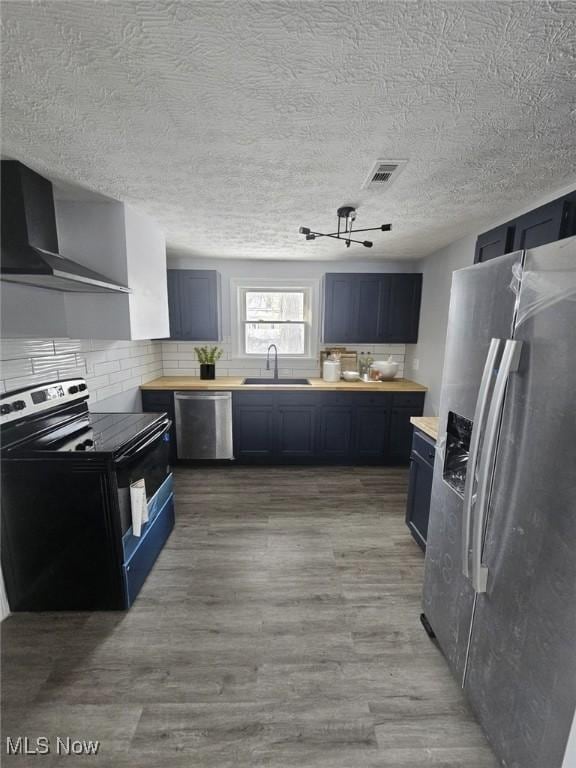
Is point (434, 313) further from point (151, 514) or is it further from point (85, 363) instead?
point (85, 363)

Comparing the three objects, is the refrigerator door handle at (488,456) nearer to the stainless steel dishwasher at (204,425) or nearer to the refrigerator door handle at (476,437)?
the refrigerator door handle at (476,437)

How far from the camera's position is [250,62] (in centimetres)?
84

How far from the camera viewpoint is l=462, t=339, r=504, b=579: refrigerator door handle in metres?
1.01

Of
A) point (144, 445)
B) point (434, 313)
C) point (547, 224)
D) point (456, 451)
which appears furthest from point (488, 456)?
point (434, 313)

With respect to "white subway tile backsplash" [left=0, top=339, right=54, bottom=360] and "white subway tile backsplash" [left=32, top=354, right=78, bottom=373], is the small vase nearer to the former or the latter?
"white subway tile backsplash" [left=32, top=354, right=78, bottom=373]

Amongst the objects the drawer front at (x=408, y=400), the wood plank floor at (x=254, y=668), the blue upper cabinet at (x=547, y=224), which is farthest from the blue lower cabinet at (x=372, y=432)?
the blue upper cabinet at (x=547, y=224)

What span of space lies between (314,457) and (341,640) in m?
1.97

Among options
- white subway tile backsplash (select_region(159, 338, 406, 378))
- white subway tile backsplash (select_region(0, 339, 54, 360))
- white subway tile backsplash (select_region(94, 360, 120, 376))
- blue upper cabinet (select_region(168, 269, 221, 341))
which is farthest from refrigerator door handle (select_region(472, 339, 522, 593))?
blue upper cabinet (select_region(168, 269, 221, 341))

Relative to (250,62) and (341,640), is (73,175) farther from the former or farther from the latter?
(341,640)

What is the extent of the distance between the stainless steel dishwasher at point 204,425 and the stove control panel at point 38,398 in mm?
1221

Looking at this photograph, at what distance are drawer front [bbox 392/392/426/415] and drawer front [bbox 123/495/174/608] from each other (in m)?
2.48

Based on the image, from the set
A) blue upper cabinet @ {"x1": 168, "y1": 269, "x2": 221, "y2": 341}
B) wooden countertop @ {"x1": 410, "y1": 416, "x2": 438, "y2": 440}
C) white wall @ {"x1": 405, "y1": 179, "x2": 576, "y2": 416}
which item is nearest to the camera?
wooden countertop @ {"x1": 410, "y1": 416, "x2": 438, "y2": 440}

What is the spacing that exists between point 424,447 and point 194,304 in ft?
9.28

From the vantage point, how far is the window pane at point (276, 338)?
12.5ft
